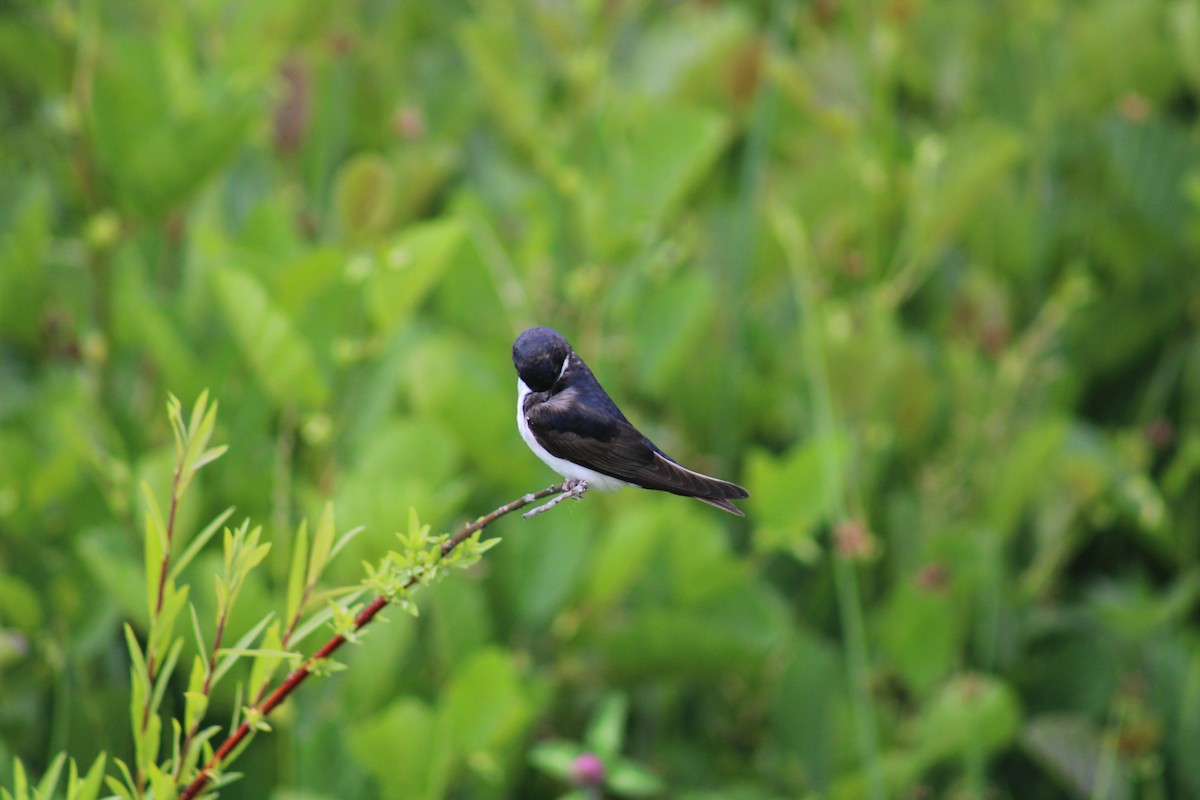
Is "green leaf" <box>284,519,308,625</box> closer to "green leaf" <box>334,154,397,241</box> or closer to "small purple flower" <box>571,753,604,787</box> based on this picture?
"small purple flower" <box>571,753,604,787</box>

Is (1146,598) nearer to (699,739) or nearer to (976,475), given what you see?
Answer: (976,475)

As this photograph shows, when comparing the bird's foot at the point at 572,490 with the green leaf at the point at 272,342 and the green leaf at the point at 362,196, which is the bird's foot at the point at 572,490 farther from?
the green leaf at the point at 362,196

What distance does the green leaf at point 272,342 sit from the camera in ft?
3.33

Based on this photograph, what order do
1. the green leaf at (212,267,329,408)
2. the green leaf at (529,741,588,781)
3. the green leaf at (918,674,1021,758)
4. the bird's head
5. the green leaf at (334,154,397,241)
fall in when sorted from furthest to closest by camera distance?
the green leaf at (918,674,1021,758) < the green leaf at (334,154,397,241) < the green leaf at (529,741,588,781) < the green leaf at (212,267,329,408) < the bird's head

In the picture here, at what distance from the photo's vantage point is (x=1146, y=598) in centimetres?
160

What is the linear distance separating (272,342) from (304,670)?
2.04ft

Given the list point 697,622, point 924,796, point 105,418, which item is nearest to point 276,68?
point 105,418

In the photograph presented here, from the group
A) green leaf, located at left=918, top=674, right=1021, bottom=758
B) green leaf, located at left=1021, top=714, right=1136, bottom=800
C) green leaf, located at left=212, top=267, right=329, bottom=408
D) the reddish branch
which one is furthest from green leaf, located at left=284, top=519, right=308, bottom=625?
green leaf, located at left=1021, top=714, right=1136, bottom=800

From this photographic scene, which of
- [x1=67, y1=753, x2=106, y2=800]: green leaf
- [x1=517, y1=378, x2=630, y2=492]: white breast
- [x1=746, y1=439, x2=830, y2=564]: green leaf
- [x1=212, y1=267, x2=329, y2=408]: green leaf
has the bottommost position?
[x1=67, y1=753, x2=106, y2=800]: green leaf

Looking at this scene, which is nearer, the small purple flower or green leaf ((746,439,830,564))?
the small purple flower

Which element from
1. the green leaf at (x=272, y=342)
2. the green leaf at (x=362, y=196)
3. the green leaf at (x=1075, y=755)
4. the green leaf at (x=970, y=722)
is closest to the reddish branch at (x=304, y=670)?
the green leaf at (x=272, y=342)

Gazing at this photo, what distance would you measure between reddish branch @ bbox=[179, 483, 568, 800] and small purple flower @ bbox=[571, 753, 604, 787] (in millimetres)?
574

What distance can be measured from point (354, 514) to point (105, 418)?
1.15 feet

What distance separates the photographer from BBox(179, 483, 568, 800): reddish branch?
0.41m
